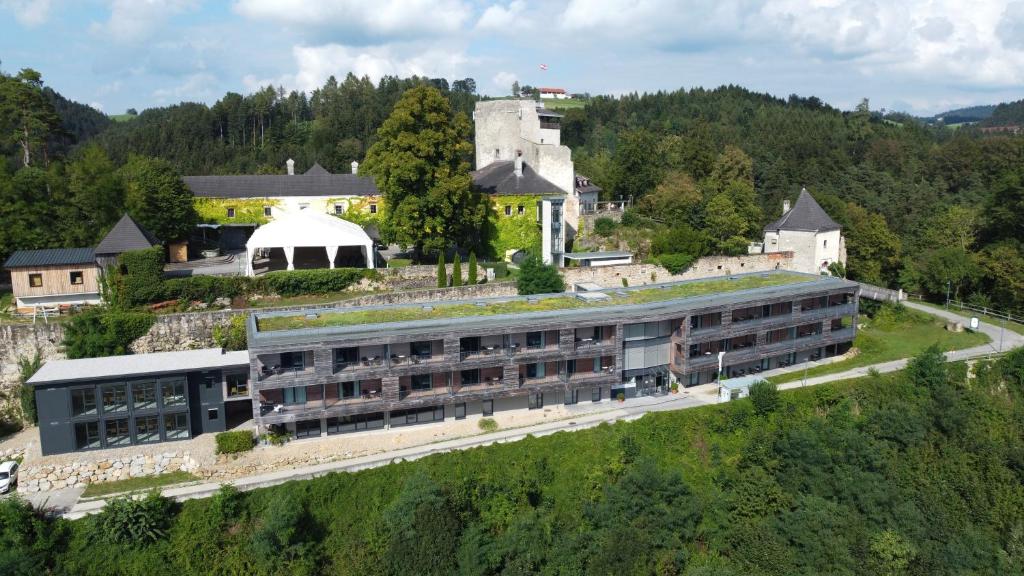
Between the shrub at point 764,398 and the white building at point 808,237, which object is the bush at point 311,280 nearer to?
the shrub at point 764,398

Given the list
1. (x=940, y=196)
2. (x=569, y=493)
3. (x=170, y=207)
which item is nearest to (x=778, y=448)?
(x=569, y=493)

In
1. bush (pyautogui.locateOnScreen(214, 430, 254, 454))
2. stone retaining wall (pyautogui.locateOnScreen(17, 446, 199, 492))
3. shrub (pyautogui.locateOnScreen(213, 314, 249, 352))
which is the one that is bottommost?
stone retaining wall (pyautogui.locateOnScreen(17, 446, 199, 492))

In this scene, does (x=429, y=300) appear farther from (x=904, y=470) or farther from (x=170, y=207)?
(x=904, y=470)

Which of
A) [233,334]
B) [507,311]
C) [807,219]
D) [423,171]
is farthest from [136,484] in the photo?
[807,219]

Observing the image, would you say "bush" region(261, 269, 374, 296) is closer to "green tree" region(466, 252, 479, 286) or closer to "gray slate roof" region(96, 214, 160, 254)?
"green tree" region(466, 252, 479, 286)

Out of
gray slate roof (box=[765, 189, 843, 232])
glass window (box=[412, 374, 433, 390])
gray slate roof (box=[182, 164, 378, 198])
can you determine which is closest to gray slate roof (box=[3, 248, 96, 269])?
gray slate roof (box=[182, 164, 378, 198])

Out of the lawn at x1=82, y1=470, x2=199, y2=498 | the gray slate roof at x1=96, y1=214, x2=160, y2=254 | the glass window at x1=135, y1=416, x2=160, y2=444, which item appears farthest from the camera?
the gray slate roof at x1=96, y1=214, x2=160, y2=254
